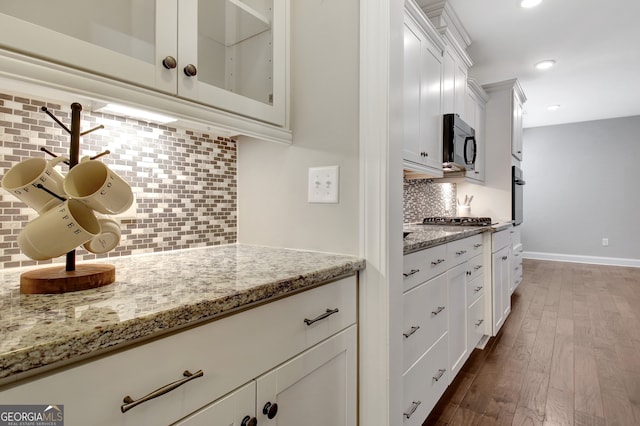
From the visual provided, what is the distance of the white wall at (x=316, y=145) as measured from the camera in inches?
43.4

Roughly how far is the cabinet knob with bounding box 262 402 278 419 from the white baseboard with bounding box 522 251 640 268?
720 centimetres

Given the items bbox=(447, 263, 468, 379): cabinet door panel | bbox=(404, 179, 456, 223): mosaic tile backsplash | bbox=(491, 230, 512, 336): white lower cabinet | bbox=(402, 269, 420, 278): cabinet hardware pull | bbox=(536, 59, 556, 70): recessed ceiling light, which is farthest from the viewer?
bbox=(536, 59, 556, 70): recessed ceiling light

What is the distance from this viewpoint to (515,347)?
2551 millimetres

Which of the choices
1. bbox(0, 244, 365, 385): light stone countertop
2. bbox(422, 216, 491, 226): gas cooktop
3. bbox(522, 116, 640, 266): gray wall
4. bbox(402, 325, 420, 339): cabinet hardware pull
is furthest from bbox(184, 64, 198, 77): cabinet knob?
bbox(522, 116, 640, 266): gray wall

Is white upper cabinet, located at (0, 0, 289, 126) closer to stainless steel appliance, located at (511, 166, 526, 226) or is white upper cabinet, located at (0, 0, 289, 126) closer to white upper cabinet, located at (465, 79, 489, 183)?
white upper cabinet, located at (465, 79, 489, 183)

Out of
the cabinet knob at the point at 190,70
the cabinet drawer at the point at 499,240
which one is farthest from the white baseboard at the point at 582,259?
the cabinet knob at the point at 190,70

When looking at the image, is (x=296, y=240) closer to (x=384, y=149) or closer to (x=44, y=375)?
(x=384, y=149)

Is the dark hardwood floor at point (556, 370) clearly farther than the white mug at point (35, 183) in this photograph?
Yes

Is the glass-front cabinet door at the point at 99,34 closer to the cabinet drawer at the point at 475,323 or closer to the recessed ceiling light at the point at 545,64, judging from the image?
the cabinet drawer at the point at 475,323

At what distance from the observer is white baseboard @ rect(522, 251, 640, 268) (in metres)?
5.77

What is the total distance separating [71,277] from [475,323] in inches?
94.7

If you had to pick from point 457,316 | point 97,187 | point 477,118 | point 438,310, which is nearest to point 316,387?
point 97,187

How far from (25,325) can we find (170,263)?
0.49m

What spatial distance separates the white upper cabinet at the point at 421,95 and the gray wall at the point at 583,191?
17.1 feet
